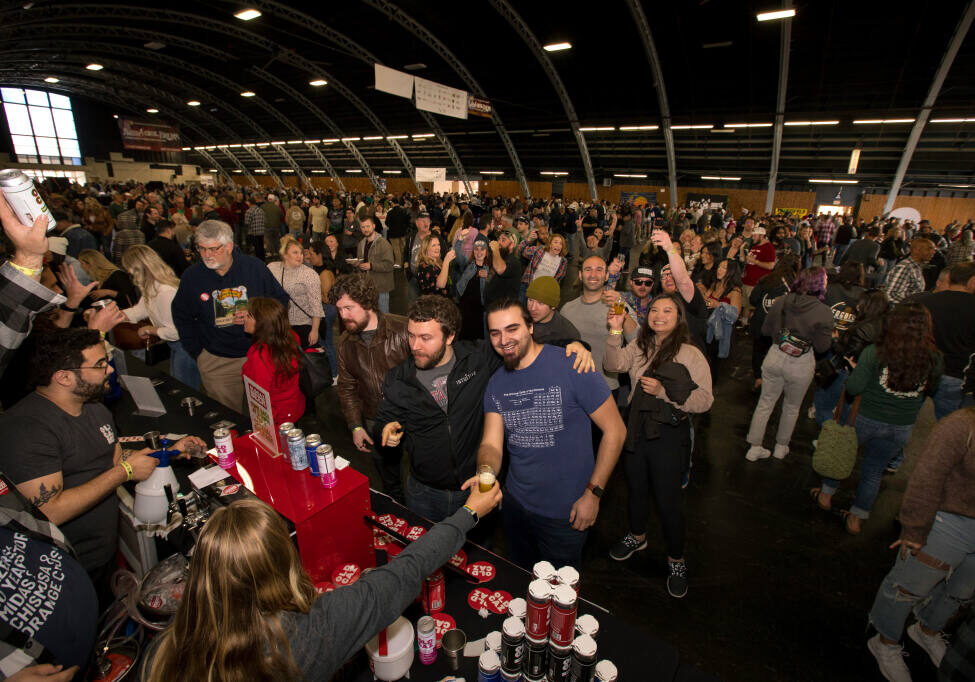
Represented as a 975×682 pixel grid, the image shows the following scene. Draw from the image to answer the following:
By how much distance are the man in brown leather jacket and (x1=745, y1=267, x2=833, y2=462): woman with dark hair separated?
11.1ft

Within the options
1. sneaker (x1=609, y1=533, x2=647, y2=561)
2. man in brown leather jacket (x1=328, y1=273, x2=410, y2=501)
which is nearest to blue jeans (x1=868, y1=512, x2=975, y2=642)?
sneaker (x1=609, y1=533, x2=647, y2=561)

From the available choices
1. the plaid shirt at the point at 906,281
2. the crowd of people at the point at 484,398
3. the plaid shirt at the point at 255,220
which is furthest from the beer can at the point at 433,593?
the plaid shirt at the point at 255,220

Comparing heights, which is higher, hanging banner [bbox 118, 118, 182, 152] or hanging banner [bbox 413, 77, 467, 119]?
hanging banner [bbox 118, 118, 182, 152]

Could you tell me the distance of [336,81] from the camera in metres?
21.8

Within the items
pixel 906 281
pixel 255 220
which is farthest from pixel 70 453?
pixel 255 220

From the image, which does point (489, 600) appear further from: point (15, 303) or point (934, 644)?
point (934, 644)

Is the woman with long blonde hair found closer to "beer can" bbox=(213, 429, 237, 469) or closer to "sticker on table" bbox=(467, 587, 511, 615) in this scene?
"sticker on table" bbox=(467, 587, 511, 615)

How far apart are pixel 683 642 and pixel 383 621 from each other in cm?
225

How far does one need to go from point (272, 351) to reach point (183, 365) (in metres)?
2.00

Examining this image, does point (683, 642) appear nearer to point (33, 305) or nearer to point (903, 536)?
point (903, 536)

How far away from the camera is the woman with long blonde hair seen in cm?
108

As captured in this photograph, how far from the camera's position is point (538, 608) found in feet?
4.43

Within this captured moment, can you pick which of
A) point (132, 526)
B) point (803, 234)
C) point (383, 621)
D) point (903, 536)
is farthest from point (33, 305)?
point (803, 234)

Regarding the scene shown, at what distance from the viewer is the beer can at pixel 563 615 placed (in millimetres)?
1320
